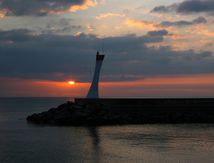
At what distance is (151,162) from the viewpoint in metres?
21.2

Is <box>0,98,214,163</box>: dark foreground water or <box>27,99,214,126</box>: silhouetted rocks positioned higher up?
<box>27,99,214,126</box>: silhouetted rocks

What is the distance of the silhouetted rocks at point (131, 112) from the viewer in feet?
129

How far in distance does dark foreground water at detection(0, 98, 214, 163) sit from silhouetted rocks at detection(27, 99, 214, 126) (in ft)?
9.81

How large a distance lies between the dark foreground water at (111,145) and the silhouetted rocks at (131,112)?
2.99m

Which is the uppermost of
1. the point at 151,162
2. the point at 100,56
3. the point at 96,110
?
the point at 100,56

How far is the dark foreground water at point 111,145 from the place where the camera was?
22.4 metres

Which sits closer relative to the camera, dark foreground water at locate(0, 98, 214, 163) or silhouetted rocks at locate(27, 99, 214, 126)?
dark foreground water at locate(0, 98, 214, 163)

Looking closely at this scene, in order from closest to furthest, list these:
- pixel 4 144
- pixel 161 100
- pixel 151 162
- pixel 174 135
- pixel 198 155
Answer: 1. pixel 151 162
2. pixel 198 155
3. pixel 4 144
4. pixel 174 135
5. pixel 161 100

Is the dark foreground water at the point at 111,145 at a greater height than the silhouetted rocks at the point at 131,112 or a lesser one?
lesser

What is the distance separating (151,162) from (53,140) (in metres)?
10.5

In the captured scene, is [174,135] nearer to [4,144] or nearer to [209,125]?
[209,125]

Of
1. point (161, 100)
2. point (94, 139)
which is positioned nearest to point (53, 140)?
point (94, 139)

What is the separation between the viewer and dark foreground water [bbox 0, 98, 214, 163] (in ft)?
73.4

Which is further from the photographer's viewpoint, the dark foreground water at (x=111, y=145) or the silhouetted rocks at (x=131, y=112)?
the silhouetted rocks at (x=131, y=112)
